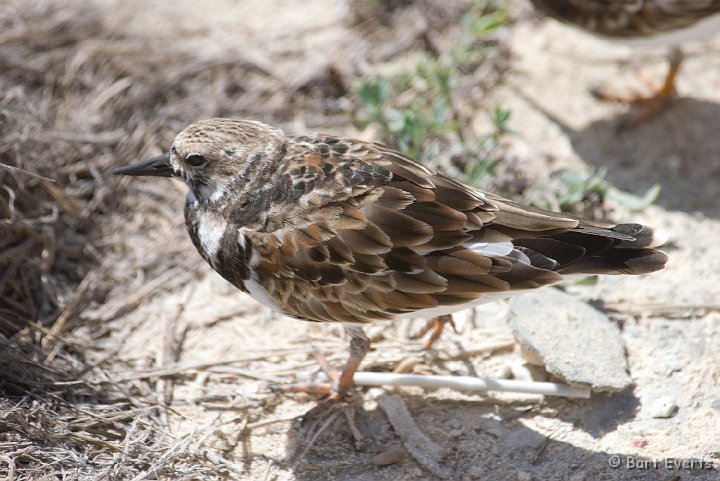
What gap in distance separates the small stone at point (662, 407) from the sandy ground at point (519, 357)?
0.06ft

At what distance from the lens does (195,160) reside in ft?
11.8

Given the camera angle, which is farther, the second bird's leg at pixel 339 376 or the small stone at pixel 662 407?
the second bird's leg at pixel 339 376

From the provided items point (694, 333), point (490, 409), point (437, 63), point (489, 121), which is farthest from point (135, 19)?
point (694, 333)

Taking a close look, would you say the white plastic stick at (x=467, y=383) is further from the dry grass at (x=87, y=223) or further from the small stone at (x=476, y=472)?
the dry grass at (x=87, y=223)

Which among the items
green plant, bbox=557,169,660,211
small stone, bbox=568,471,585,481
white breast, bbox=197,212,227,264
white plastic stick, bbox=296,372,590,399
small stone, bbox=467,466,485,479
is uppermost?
white breast, bbox=197,212,227,264

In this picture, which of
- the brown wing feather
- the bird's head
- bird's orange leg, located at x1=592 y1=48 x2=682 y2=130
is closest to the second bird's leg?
the brown wing feather

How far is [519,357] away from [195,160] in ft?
5.92

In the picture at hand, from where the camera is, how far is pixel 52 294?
4402 millimetres

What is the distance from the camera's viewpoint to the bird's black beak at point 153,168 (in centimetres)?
375

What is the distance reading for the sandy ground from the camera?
11.7 feet

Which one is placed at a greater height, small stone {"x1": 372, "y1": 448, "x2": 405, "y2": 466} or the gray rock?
the gray rock

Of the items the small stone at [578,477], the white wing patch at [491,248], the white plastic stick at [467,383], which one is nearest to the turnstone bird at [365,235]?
the white wing patch at [491,248]

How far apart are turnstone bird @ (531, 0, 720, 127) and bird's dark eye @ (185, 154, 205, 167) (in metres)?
2.79

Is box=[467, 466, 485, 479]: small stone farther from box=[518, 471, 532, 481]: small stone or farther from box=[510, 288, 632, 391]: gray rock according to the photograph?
box=[510, 288, 632, 391]: gray rock
